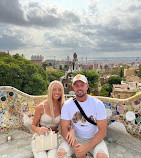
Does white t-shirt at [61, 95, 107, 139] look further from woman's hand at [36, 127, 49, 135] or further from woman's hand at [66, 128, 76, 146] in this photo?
woman's hand at [36, 127, 49, 135]

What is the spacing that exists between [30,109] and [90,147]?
2025 millimetres

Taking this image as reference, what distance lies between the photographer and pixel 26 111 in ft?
13.1

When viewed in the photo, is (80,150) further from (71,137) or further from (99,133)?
(99,133)

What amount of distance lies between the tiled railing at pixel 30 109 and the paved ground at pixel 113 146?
8.1 inches

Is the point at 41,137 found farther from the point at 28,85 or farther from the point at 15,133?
the point at 28,85

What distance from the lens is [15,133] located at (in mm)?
4059

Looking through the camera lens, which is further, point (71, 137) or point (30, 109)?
point (30, 109)

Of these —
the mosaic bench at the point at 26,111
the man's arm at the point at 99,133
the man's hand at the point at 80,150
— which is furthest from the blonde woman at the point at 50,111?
the mosaic bench at the point at 26,111

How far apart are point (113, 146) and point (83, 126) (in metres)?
1.27

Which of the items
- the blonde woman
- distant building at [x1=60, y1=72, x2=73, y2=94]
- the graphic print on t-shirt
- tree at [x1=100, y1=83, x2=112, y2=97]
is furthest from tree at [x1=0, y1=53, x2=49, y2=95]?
tree at [x1=100, y1=83, x2=112, y2=97]

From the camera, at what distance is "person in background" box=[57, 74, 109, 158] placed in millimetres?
2570

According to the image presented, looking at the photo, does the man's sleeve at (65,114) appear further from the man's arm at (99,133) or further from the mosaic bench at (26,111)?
the mosaic bench at (26,111)

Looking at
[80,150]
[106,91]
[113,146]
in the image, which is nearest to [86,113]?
[80,150]

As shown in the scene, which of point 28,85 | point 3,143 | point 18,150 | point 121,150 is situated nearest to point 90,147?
point 121,150
